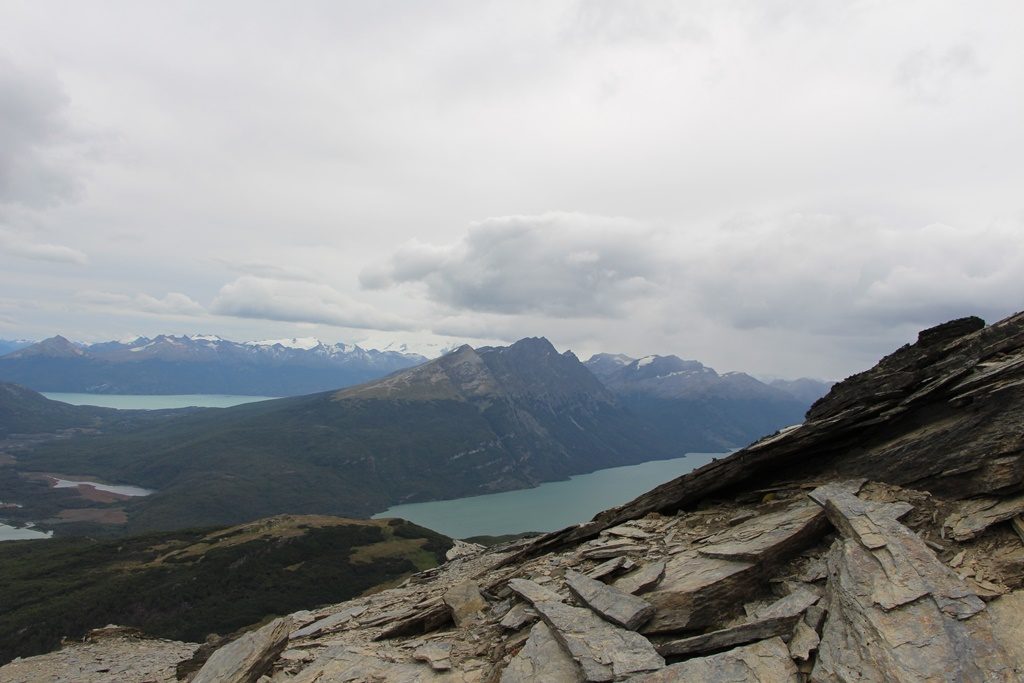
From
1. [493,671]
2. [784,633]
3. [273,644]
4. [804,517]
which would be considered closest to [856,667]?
[784,633]

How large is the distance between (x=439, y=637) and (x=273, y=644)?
640cm

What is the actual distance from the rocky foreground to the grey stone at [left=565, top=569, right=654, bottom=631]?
0.07 metres

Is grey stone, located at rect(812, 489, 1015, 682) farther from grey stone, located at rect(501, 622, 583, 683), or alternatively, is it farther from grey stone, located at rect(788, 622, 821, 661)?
grey stone, located at rect(501, 622, 583, 683)

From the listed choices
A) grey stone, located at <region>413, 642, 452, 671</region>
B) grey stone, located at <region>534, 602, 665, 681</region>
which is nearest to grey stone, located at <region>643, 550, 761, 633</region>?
grey stone, located at <region>534, 602, 665, 681</region>

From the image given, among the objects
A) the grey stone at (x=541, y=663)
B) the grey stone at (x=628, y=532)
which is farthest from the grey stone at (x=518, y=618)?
the grey stone at (x=628, y=532)

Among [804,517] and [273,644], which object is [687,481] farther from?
[273,644]

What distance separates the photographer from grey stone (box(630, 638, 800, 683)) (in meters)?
12.6

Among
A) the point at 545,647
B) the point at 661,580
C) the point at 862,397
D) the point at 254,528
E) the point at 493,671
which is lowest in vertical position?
the point at 254,528

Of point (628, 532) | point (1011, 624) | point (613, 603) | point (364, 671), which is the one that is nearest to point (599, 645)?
point (613, 603)

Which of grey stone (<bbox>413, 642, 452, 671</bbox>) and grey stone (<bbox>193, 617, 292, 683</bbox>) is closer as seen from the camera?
grey stone (<bbox>413, 642, 452, 671</bbox>)

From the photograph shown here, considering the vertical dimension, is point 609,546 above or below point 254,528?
above

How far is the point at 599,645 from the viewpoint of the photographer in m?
14.9

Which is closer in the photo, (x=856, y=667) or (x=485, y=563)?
(x=856, y=667)

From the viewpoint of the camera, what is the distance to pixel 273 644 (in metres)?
20.3
